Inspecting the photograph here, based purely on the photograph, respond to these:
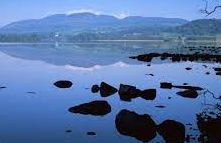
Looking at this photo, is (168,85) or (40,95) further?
(168,85)

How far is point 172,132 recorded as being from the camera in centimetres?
2341

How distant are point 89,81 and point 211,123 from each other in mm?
27986

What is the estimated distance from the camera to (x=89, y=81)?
5056cm

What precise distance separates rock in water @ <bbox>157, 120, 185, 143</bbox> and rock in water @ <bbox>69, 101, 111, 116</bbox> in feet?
23.9

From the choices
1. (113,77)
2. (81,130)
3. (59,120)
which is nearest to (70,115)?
(59,120)

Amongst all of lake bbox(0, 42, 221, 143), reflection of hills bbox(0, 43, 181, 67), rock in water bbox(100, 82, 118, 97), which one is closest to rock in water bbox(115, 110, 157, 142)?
lake bbox(0, 42, 221, 143)

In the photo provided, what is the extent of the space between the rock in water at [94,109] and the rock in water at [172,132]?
730 centimetres

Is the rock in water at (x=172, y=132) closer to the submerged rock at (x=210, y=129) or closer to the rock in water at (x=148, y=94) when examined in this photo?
the submerged rock at (x=210, y=129)

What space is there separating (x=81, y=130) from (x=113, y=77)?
99.5 ft

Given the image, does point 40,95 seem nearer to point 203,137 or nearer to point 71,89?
point 71,89

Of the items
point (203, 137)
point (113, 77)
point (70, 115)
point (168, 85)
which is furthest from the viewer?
point (113, 77)

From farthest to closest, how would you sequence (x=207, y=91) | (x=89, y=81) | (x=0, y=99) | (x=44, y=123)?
(x=89, y=81) → (x=207, y=91) → (x=0, y=99) → (x=44, y=123)

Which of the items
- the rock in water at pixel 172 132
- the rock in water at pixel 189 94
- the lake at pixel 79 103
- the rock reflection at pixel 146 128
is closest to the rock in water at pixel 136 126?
the rock reflection at pixel 146 128

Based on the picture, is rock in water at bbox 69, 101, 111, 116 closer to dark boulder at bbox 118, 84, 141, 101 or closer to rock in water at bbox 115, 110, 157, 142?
rock in water at bbox 115, 110, 157, 142
